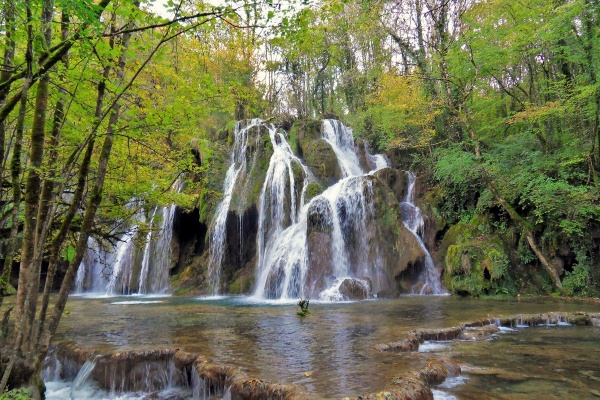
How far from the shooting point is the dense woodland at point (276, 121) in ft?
11.8

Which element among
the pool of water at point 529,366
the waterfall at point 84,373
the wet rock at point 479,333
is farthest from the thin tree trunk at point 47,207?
the wet rock at point 479,333

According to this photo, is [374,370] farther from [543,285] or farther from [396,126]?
[396,126]

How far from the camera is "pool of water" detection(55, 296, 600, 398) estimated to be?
178 inches

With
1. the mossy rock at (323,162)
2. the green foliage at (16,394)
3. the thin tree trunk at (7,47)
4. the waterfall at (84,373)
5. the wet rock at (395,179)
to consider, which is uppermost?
the mossy rock at (323,162)

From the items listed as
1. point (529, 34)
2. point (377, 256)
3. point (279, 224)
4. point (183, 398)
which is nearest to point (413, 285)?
point (377, 256)

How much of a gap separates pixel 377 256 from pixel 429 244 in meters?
2.75

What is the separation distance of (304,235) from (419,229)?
197 inches

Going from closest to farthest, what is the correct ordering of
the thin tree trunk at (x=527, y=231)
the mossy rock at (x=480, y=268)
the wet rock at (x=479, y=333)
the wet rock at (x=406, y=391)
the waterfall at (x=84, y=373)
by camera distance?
the wet rock at (x=406, y=391)
the waterfall at (x=84, y=373)
the wet rock at (x=479, y=333)
the thin tree trunk at (x=527, y=231)
the mossy rock at (x=480, y=268)

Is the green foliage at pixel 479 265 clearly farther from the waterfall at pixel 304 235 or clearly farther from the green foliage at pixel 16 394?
the green foliage at pixel 16 394

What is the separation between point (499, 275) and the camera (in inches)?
486

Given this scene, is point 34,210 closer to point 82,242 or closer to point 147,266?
point 82,242

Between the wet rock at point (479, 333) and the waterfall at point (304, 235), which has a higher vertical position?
the waterfall at point (304, 235)

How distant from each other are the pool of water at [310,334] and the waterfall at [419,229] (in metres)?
2.46

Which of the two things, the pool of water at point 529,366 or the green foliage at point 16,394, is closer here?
the green foliage at point 16,394
